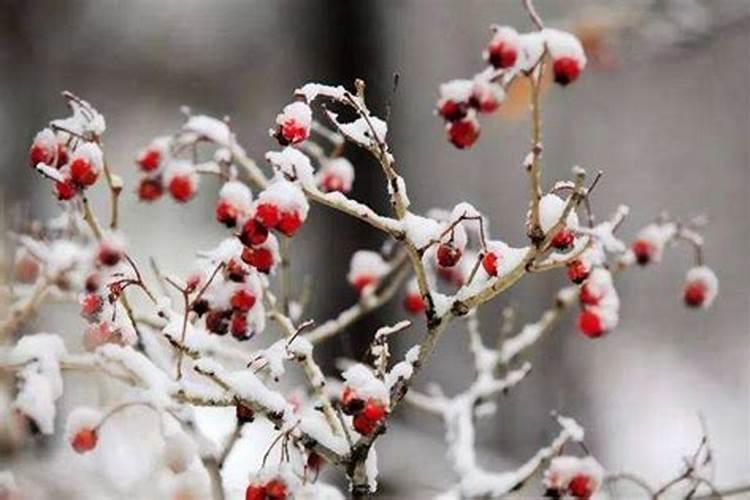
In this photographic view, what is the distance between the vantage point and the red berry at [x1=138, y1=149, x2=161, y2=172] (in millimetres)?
1574

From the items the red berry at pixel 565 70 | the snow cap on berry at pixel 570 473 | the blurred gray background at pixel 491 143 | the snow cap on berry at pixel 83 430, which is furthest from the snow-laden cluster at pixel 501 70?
the blurred gray background at pixel 491 143

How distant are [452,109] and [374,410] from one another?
44 cm

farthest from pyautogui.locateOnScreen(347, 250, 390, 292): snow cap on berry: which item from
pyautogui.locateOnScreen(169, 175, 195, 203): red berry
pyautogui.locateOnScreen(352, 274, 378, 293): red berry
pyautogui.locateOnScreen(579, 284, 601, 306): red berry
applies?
pyautogui.locateOnScreen(579, 284, 601, 306): red berry

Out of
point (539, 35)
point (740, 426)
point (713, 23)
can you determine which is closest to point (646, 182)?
point (740, 426)

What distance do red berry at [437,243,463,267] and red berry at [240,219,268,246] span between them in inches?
6.2

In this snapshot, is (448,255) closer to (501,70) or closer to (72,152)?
(501,70)

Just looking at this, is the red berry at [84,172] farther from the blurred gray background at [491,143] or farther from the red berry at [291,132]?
the blurred gray background at [491,143]

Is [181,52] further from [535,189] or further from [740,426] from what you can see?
[535,189]

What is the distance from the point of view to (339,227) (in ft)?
15.0

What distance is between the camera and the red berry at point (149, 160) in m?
1.57

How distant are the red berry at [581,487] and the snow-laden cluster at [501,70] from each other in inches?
14.9

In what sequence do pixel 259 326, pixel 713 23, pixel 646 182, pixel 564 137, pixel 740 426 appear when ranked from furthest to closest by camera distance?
1. pixel 646 182
2. pixel 564 137
3. pixel 740 426
4. pixel 713 23
5. pixel 259 326

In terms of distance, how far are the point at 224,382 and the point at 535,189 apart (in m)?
0.32

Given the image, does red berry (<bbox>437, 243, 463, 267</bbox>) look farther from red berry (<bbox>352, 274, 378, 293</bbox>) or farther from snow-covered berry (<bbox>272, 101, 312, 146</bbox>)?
red berry (<bbox>352, 274, 378, 293</bbox>)
